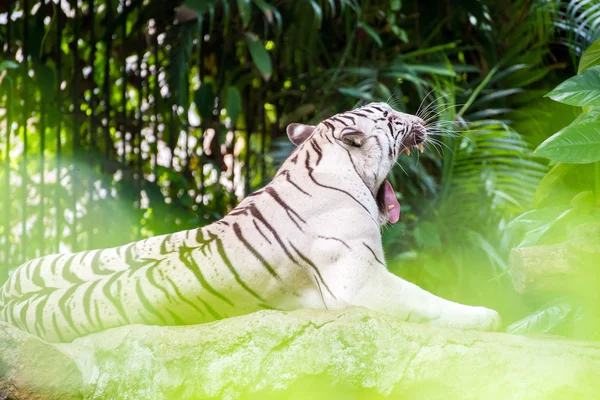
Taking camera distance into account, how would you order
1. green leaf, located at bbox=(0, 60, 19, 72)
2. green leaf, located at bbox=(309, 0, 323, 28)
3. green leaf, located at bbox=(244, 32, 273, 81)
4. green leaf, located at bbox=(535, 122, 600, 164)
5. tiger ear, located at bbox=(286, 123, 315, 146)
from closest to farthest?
green leaf, located at bbox=(535, 122, 600, 164) < tiger ear, located at bbox=(286, 123, 315, 146) < green leaf, located at bbox=(0, 60, 19, 72) < green leaf, located at bbox=(244, 32, 273, 81) < green leaf, located at bbox=(309, 0, 323, 28)

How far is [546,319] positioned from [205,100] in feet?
10.8

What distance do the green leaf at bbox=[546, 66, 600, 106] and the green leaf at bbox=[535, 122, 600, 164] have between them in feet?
0.27

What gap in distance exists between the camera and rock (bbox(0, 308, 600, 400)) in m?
2.00

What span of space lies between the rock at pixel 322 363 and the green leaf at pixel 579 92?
813 mm

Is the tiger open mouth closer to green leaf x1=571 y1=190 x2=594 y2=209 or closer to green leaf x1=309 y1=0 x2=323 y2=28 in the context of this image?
green leaf x1=571 y1=190 x2=594 y2=209

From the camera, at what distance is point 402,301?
2.34 meters

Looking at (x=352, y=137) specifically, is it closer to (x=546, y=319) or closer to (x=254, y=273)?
(x=254, y=273)

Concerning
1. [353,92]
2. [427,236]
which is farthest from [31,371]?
[353,92]

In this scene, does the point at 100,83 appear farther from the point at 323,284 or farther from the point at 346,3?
the point at 323,284

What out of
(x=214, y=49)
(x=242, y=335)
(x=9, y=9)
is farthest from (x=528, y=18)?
(x=242, y=335)

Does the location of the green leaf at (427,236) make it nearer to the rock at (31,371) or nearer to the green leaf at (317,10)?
the green leaf at (317,10)

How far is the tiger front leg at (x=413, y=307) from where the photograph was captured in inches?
91.5

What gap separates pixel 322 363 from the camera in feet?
6.70

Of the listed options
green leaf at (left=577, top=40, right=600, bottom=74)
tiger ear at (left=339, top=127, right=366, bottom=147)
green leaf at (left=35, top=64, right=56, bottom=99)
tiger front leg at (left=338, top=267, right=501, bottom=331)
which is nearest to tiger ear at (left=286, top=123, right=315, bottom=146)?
tiger ear at (left=339, top=127, right=366, bottom=147)
